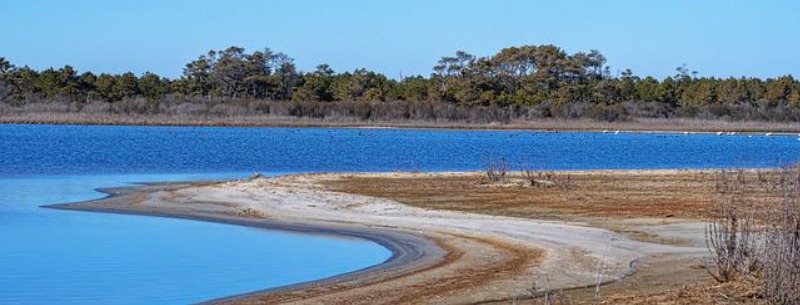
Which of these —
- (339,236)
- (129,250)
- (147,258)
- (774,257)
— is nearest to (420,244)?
(339,236)

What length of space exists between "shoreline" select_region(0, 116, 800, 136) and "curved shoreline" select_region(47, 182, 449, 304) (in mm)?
88288

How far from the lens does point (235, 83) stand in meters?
148

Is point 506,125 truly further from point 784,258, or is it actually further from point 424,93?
point 784,258

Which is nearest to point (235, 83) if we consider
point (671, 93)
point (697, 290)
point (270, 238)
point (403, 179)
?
point (671, 93)

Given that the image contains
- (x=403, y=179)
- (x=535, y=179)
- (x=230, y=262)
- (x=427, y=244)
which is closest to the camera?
(x=230, y=262)

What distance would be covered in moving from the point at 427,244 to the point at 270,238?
3.29m

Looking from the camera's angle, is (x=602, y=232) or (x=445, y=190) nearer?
(x=602, y=232)

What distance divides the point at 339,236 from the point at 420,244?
95.5 inches

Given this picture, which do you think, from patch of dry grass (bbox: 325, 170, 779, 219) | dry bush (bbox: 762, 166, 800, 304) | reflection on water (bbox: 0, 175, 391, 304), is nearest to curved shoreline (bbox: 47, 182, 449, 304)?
reflection on water (bbox: 0, 175, 391, 304)

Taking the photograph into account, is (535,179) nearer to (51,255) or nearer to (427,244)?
(427,244)

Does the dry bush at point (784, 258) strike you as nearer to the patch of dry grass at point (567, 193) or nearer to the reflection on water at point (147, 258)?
the reflection on water at point (147, 258)

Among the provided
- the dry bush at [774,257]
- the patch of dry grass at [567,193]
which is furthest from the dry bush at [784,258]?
the patch of dry grass at [567,193]

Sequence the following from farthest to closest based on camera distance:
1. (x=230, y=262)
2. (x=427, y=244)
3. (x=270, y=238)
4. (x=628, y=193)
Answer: (x=628, y=193), (x=270, y=238), (x=427, y=244), (x=230, y=262)

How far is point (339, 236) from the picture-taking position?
21.9m
